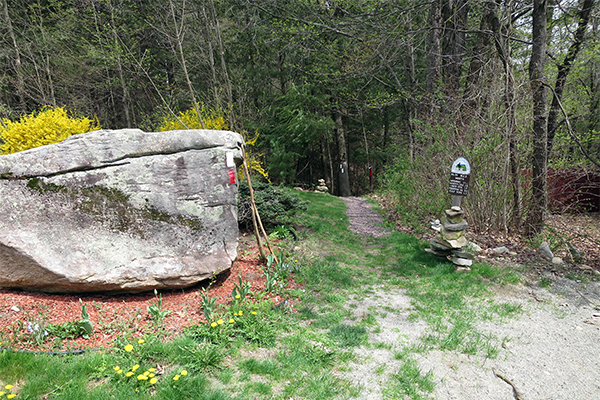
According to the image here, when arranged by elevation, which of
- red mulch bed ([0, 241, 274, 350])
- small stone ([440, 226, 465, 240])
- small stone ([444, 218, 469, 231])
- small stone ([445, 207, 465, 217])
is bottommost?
red mulch bed ([0, 241, 274, 350])

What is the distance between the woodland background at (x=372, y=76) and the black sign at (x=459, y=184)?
47.4 inches

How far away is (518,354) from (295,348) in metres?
2.29

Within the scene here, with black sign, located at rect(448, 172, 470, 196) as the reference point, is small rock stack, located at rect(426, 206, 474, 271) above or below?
below

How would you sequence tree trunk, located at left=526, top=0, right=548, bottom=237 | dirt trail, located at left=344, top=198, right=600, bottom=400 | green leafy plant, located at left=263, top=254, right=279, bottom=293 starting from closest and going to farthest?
dirt trail, located at left=344, top=198, right=600, bottom=400 < green leafy plant, located at left=263, top=254, right=279, bottom=293 < tree trunk, located at left=526, top=0, right=548, bottom=237

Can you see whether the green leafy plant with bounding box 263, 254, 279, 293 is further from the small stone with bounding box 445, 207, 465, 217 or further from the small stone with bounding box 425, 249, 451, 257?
the small stone with bounding box 445, 207, 465, 217

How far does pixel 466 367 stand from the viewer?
285 centimetres

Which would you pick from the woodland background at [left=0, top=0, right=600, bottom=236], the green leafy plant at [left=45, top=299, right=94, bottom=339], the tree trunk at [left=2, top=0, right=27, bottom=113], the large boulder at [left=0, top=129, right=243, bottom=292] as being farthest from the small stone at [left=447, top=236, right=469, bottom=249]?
the tree trunk at [left=2, top=0, right=27, bottom=113]

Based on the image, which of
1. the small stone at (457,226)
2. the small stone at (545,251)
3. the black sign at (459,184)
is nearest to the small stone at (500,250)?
the small stone at (545,251)

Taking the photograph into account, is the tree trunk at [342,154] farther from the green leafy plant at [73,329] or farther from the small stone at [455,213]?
the green leafy plant at [73,329]

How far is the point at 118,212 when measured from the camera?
3732mm

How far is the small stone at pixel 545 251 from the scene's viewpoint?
209 inches

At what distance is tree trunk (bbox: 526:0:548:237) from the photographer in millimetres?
5531

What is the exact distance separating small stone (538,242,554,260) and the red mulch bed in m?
5.12

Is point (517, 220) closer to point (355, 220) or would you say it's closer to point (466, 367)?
point (355, 220)
